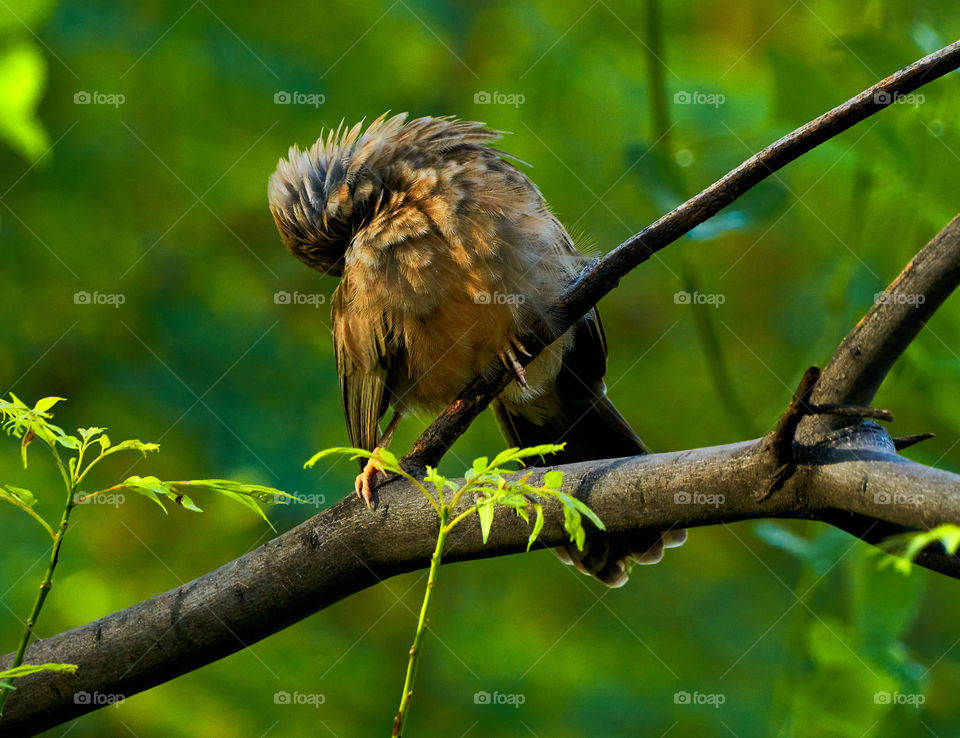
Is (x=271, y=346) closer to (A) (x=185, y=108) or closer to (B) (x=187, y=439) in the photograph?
(B) (x=187, y=439)

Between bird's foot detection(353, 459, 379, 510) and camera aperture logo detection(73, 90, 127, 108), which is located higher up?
camera aperture logo detection(73, 90, 127, 108)

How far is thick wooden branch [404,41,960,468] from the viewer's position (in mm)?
1897

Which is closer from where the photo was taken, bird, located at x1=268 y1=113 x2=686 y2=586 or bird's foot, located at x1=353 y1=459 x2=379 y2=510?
bird's foot, located at x1=353 y1=459 x2=379 y2=510

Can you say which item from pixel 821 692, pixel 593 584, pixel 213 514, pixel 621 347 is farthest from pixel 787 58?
pixel 213 514

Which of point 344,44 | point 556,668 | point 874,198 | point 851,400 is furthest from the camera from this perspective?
point 344,44

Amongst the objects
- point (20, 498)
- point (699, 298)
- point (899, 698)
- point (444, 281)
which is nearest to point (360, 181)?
point (444, 281)

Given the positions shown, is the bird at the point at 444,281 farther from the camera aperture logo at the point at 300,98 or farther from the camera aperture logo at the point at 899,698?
the camera aperture logo at the point at 300,98

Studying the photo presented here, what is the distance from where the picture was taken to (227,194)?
4746 millimetres

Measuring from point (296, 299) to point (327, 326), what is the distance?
0.21 metres

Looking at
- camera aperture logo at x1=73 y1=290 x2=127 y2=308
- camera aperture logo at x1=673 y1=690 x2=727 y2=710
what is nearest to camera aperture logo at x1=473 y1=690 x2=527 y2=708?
camera aperture logo at x1=673 y1=690 x2=727 y2=710

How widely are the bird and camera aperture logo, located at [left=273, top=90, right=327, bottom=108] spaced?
1110 mm

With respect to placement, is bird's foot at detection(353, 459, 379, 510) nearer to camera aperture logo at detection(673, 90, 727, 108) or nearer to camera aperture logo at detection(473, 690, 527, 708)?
camera aperture logo at detection(473, 690, 527, 708)

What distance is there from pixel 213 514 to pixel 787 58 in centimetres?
320

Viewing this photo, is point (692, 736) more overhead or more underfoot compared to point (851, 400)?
more underfoot
